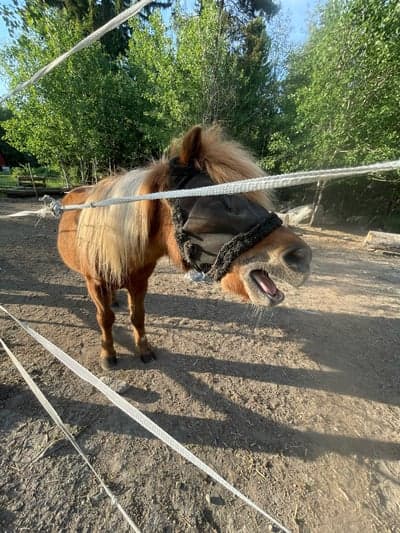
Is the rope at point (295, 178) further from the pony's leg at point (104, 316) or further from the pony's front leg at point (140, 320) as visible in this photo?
the pony's front leg at point (140, 320)

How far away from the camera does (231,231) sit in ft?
3.71

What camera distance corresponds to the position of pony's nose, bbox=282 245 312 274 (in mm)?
1021

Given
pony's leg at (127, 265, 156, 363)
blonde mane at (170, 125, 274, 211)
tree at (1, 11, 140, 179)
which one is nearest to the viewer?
blonde mane at (170, 125, 274, 211)

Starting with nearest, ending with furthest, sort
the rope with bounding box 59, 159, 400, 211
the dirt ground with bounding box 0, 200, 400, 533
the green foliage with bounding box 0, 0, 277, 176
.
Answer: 1. the rope with bounding box 59, 159, 400, 211
2. the dirt ground with bounding box 0, 200, 400, 533
3. the green foliage with bounding box 0, 0, 277, 176

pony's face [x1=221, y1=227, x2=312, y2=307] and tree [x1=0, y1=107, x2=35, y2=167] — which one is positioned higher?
tree [x1=0, y1=107, x2=35, y2=167]

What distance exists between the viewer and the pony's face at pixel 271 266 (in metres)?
1.03

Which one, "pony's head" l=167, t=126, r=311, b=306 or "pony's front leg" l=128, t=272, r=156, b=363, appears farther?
"pony's front leg" l=128, t=272, r=156, b=363

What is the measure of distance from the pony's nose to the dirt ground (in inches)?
60.3

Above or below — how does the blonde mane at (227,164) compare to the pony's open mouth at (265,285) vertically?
above

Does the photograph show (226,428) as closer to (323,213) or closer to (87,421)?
(87,421)

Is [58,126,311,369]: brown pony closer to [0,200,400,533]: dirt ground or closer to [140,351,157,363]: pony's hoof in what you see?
[140,351,157,363]: pony's hoof

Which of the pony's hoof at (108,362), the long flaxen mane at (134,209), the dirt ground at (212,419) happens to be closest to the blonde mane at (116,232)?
the long flaxen mane at (134,209)

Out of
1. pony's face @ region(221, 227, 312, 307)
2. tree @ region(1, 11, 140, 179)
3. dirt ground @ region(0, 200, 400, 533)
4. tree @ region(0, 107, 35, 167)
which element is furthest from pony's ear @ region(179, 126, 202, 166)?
tree @ region(0, 107, 35, 167)

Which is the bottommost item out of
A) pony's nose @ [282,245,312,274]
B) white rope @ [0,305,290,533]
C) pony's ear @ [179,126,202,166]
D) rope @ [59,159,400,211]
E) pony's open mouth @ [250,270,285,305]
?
white rope @ [0,305,290,533]
